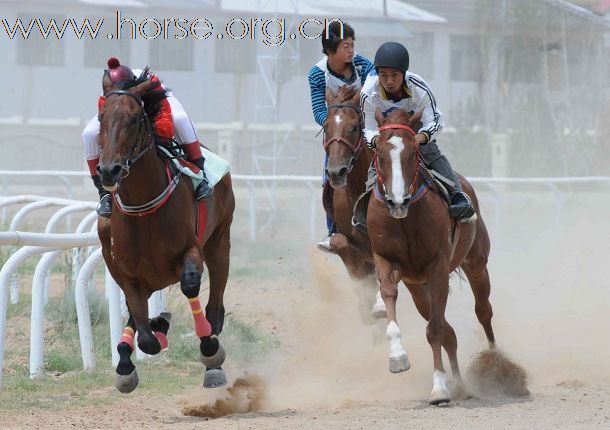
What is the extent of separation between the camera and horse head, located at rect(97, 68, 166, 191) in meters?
6.50

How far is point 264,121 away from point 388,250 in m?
16.0

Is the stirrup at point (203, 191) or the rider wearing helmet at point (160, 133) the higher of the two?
the rider wearing helmet at point (160, 133)

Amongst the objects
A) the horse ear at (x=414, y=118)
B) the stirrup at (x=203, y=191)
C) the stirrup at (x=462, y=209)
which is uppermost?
the horse ear at (x=414, y=118)

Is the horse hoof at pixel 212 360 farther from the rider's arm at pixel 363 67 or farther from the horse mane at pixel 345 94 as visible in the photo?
the rider's arm at pixel 363 67

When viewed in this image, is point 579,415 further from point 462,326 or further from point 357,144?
point 462,326

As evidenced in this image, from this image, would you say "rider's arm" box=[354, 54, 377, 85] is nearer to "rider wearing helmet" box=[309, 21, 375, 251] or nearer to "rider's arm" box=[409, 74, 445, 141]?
"rider wearing helmet" box=[309, 21, 375, 251]

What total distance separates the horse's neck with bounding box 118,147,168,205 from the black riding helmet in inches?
66.3

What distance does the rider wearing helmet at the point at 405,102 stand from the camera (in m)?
7.74

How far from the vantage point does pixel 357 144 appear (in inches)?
329

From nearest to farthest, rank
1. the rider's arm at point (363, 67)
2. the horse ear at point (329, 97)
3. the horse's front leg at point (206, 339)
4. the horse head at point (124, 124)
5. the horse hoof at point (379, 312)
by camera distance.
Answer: the horse head at point (124, 124) → the horse's front leg at point (206, 339) → the horse hoof at point (379, 312) → the horse ear at point (329, 97) → the rider's arm at point (363, 67)

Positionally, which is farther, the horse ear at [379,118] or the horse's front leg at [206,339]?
the horse ear at [379,118]

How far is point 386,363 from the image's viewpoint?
9227mm

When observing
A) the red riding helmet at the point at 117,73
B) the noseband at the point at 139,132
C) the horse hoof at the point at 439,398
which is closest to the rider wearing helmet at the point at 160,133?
the red riding helmet at the point at 117,73

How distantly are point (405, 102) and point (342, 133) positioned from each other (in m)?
0.53
